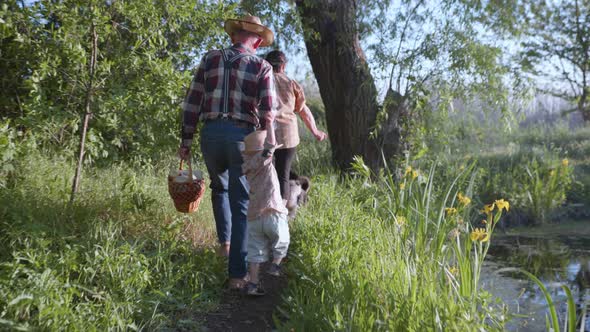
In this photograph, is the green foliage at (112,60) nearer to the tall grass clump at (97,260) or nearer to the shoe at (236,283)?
the tall grass clump at (97,260)

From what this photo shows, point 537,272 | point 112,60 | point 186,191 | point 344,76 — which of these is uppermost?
point 344,76

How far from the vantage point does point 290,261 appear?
4.78m

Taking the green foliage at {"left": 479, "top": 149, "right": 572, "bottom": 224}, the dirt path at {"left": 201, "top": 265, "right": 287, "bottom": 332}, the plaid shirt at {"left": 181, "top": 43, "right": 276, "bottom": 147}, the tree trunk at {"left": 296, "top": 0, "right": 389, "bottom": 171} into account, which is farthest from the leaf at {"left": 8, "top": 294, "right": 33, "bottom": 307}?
the green foliage at {"left": 479, "top": 149, "right": 572, "bottom": 224}

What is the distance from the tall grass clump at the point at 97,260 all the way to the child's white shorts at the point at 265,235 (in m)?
0.35

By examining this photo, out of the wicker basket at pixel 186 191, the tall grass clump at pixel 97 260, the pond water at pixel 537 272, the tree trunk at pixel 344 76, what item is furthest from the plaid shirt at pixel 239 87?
the tree trunk at pixel 344 76

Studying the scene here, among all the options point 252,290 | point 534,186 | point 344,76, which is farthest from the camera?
point 534,186

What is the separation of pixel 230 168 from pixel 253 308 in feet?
3.06

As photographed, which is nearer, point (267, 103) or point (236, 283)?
point (267, 103)

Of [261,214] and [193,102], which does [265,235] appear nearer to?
[261,214]

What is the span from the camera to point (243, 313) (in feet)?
12.5

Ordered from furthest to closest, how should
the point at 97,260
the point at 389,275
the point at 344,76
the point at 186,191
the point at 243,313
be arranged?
the point at 344,76, the point at 186,191, the point at 243,313, the point at 97,260, the point at 389,275

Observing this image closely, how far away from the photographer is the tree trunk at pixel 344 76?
7711 mm

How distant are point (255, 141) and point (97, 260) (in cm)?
121

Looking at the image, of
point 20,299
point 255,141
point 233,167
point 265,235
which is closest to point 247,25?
point 255,141
